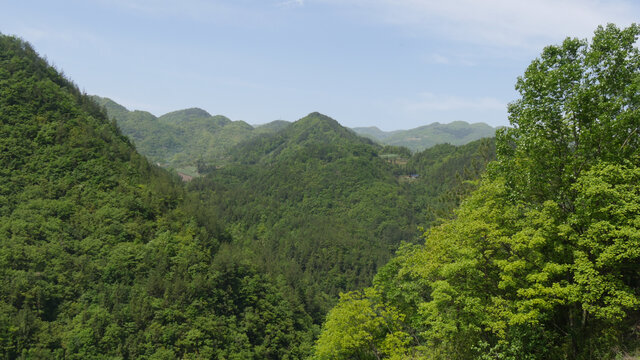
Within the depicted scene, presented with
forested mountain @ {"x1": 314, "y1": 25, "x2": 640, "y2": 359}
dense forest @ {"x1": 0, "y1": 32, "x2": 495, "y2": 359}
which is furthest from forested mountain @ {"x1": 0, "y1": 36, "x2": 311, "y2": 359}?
forested mountain @ {"x1": 314, "y1": 25, "x2": 640, "y2": 359}

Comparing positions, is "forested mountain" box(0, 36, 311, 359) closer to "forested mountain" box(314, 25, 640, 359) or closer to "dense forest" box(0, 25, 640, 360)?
"dense forest" box(0, 25, 640, 360)

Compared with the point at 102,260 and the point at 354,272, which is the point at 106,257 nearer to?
the point at 102,260

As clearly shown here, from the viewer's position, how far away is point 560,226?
59.4 ft

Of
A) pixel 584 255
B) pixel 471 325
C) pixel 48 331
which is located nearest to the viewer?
pixel 584 255

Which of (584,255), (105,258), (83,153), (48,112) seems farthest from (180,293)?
(584,255)

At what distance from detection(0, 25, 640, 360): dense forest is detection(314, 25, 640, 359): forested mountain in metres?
0.10

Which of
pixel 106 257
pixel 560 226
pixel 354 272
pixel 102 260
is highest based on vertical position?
pixel 560 226

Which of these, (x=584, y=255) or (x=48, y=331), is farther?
(x=48, y=331)

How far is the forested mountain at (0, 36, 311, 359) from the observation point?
60625 millimetres

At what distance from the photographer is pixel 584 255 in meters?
17.7

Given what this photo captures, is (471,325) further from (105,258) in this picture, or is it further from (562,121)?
(105,258)

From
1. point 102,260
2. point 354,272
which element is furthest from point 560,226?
point 354,272

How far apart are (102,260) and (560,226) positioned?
256 ft

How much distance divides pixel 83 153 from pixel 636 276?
4016 inches
